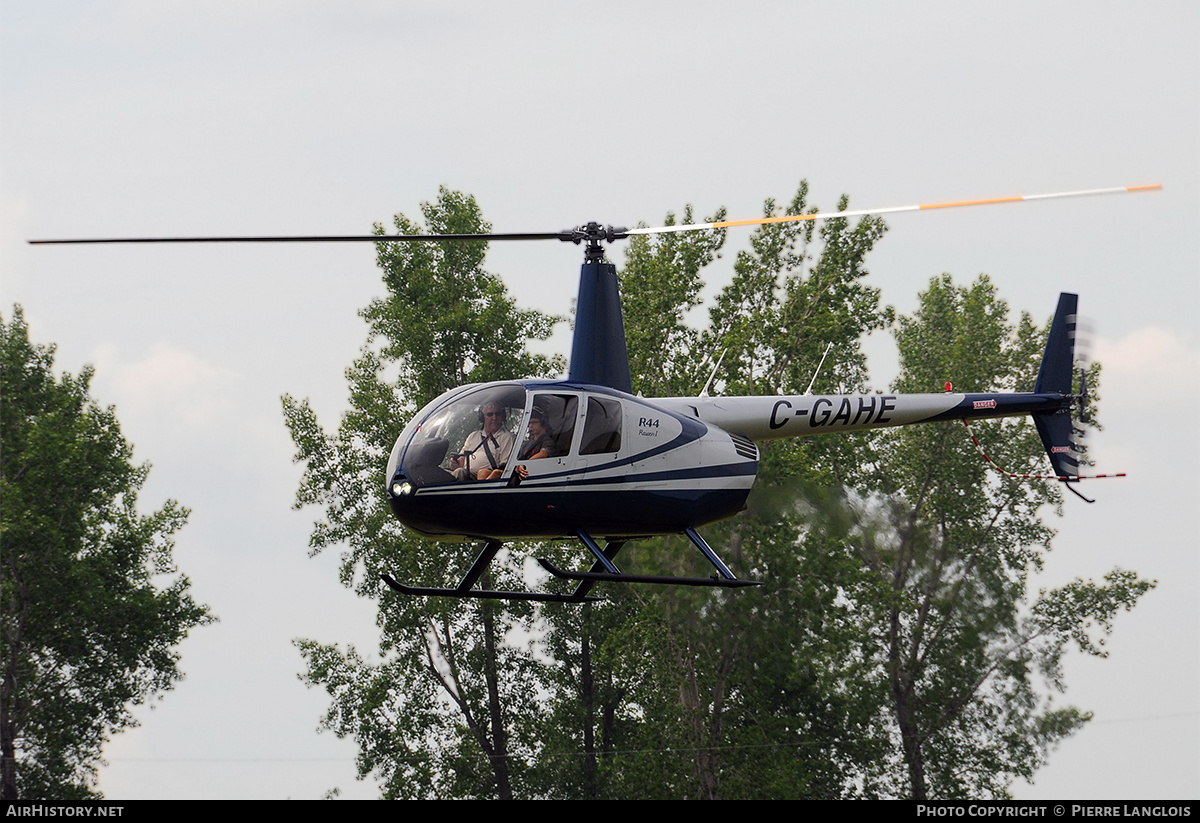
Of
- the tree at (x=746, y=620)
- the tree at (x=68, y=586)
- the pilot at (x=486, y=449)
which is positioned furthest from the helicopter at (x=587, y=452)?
the tree at (x=68, y=586)

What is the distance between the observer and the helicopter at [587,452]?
484 inches

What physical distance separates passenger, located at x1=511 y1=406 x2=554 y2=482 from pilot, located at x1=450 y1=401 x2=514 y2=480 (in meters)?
0.15

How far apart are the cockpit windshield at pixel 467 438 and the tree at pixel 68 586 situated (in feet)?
64.0

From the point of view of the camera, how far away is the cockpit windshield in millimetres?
12250

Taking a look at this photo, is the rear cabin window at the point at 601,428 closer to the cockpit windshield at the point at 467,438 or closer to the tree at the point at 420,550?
the cockpit windshield at the point at 467,438

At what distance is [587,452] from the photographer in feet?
41.8

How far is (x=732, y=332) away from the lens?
29.8 m

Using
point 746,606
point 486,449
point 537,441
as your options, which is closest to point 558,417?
point 537,441

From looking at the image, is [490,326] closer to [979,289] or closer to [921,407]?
[979,289]

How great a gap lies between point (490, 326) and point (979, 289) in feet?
39.5

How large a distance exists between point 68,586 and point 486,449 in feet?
66.2

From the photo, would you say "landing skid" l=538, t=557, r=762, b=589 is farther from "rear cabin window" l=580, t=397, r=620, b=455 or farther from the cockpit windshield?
"rear cabin window" l=580, t=397, r=620, b=455

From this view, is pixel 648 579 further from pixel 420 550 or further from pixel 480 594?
pixel 420 550
